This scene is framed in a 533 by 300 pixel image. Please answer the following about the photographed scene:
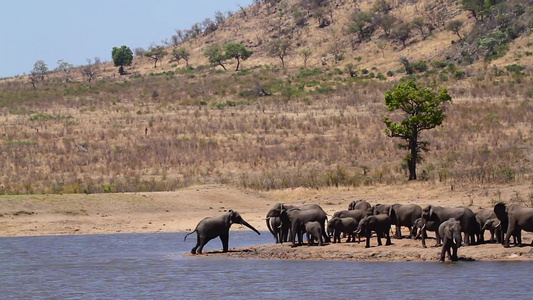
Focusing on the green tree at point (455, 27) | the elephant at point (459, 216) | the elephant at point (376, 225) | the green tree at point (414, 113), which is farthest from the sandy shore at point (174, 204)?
the green tree at point (455, 27)

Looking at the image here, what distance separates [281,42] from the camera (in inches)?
3976

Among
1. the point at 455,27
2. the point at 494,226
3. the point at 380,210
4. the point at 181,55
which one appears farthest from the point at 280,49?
the point at 494,226

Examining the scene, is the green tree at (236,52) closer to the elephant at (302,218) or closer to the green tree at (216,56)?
the green tree at (216,56)

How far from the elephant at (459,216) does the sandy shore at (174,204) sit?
7.31m

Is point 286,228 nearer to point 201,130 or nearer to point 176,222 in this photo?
point 176,222

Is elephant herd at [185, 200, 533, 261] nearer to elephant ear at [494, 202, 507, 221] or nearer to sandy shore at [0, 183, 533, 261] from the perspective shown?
elephant ear at [494, 202, 507, 221]

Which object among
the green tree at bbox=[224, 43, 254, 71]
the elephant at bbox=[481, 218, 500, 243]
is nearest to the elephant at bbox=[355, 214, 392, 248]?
the elephant at bbox=[481, 218, 500, 243]

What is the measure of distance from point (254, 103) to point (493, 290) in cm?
4882

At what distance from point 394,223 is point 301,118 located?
108 feet

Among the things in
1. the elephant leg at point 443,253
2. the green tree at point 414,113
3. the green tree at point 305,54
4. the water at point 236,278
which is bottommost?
the water at point 236,278

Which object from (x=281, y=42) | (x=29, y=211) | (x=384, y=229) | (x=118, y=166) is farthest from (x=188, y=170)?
(x=281, y=42)

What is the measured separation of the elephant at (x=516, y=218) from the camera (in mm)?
18281

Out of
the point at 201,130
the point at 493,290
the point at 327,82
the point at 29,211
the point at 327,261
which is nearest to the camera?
the point at 493,290

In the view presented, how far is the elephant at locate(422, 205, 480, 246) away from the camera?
768 inches
